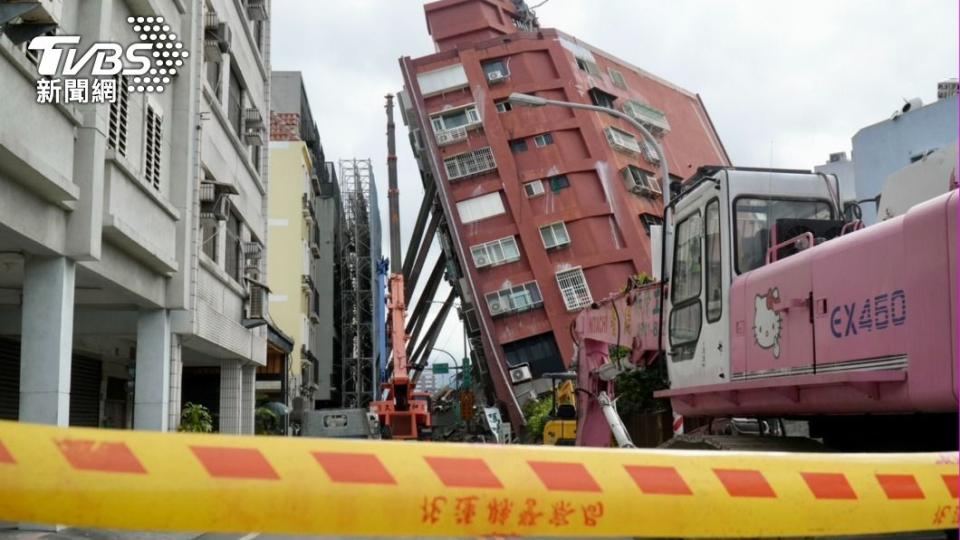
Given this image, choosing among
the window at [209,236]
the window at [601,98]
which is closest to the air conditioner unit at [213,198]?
the window at [209,236]

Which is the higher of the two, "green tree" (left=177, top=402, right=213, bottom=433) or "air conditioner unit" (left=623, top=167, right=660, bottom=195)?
"air conditioner unit" (left=623, top=167, right=660, bottom=195)

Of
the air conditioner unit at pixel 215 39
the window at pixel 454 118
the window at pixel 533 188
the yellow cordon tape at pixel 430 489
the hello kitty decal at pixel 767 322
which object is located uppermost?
the window at pixel 454 118

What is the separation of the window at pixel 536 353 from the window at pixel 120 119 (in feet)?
109

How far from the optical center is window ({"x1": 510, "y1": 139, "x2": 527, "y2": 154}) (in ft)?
161

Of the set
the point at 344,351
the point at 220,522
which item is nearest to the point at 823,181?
the point at 220,522

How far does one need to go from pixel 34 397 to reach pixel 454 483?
11.1 metres

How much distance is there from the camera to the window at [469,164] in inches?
1929

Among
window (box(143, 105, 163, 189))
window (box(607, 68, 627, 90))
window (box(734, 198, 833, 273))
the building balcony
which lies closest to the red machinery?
window (box(734, 198, 833, 273))

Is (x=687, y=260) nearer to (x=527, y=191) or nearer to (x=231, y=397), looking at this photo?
(x=231, y=397)

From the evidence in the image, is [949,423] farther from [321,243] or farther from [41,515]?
[321,243]

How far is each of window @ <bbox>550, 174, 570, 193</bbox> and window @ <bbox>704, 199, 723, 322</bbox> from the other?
1644 inches

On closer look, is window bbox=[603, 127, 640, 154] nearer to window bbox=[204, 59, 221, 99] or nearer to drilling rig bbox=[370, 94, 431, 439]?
drilling rig bbox=[370, 94, 431, 439]

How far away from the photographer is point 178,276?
18484 mm

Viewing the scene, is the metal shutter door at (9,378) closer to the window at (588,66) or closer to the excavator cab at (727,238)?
the excavator cab at (727,238)
